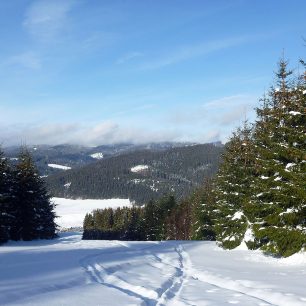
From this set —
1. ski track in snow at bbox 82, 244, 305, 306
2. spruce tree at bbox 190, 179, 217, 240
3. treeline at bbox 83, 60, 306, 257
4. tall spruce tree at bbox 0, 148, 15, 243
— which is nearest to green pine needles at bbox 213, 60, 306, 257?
treeline at bbox 83, 60, 306, 257

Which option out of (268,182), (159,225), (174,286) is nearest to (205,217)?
(268,182)

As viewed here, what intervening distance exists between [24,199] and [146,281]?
26700 millimetres

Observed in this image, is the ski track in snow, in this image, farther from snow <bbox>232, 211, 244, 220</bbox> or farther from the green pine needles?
snow <bbox>232, 211, 244, 220</bbox>

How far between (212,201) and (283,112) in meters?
20.3

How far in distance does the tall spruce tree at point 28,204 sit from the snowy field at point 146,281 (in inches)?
716

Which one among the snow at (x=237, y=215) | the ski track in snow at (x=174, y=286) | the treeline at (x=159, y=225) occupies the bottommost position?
the treeline at (x=159, y=225)

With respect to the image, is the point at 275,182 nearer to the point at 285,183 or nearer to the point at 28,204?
the point at 285,183

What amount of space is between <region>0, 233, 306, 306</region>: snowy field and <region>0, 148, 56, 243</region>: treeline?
17.5 m

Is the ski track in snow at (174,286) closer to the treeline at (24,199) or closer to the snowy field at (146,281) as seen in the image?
the snowy field at (146,281)

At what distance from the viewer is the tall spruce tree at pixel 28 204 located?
36594 mm

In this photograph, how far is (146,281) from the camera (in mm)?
13102

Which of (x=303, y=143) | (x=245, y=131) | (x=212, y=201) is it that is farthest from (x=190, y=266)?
(x=212, y=201)

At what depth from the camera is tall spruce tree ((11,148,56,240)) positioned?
1441 inches

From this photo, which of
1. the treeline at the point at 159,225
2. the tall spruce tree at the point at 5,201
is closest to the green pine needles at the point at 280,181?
the tall spruce tree at the point at 5,201
